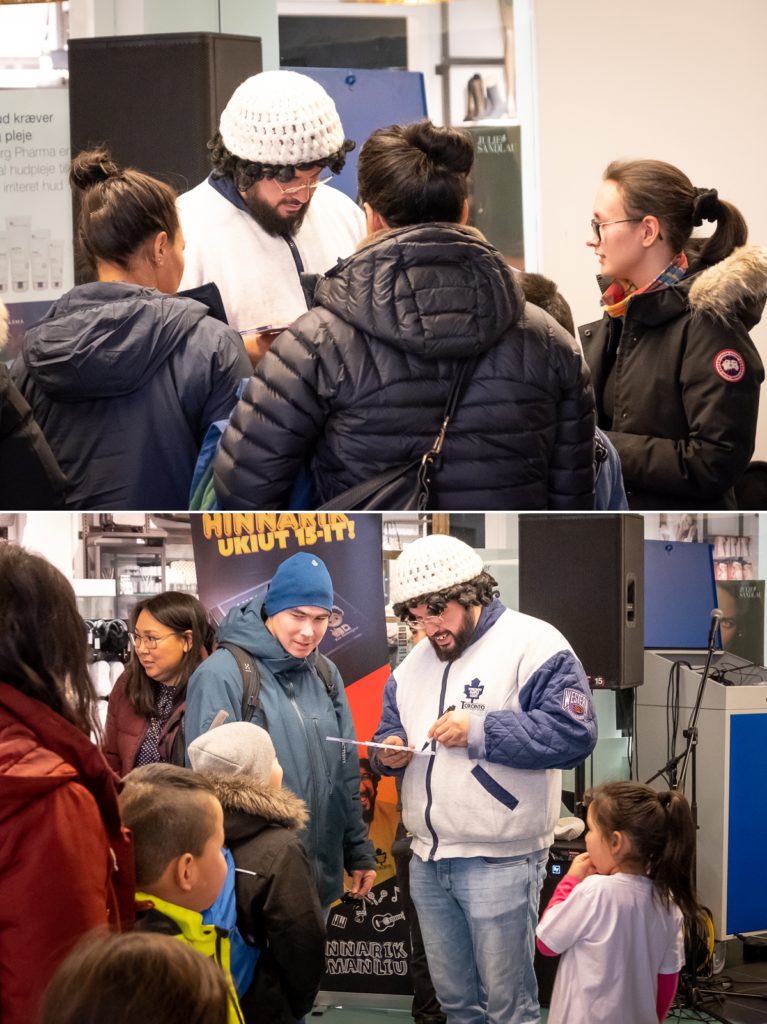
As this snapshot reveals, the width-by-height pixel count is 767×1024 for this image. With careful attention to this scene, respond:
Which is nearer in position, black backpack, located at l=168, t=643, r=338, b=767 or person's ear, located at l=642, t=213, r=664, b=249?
black backpack, located at l=168, t=643, r=338, b=767

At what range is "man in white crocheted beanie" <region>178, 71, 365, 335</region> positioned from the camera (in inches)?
139

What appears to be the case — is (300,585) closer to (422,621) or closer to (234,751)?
(422,621)

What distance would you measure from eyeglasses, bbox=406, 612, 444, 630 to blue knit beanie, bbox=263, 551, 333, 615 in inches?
6.8

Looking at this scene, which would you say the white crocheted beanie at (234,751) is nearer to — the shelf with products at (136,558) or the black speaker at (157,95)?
the shelf with products at (136,558)

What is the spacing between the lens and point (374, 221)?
307 centimetres

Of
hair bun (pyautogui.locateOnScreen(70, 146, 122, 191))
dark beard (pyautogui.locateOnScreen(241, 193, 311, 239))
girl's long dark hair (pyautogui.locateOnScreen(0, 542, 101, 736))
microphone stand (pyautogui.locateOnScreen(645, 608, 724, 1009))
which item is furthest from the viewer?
dark beard (pyautogui.locateOnScreen(241, 193, 311, 239))

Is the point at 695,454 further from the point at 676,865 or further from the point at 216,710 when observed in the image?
the point at 216,710

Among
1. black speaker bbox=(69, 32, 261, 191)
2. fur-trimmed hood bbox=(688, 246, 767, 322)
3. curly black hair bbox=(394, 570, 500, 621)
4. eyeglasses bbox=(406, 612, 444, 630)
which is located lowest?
eyeglasses bbox=(406, 612, 444, 630)

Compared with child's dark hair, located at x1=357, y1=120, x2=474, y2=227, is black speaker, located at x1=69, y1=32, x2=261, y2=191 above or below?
above

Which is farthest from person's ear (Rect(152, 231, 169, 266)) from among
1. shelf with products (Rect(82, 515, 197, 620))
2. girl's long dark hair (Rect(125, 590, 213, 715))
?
girl's long dark hair (Rect(125, 590, 213, 715))

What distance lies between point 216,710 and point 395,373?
80 centimetres

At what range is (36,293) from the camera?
6.21 m

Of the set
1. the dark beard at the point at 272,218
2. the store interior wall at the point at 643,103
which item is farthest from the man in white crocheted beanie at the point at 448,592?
the store interior wall at the point at 643,103

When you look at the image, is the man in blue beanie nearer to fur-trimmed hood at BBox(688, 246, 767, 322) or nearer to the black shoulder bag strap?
the black shoulder bag strap
